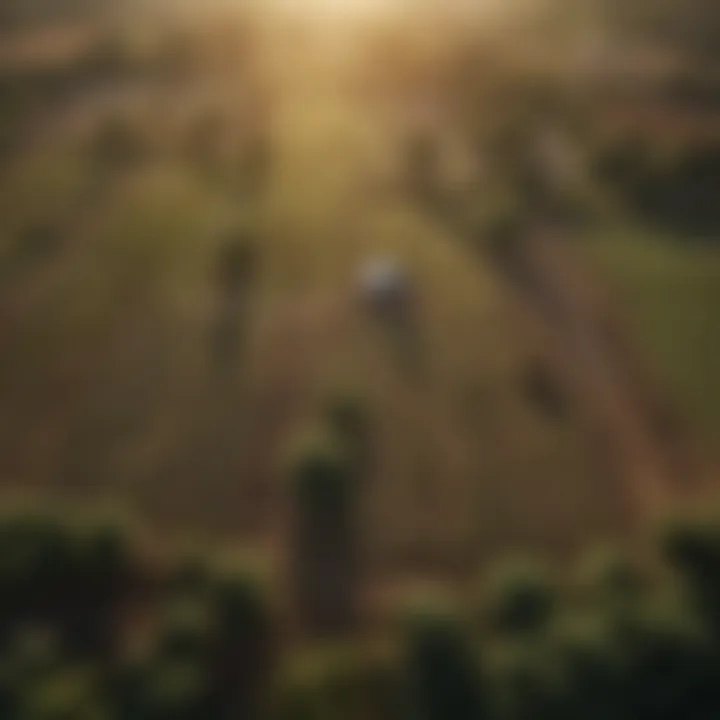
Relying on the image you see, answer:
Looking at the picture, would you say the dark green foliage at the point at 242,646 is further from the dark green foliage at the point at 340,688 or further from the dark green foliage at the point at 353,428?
the dark green foliage at the point at 353,428

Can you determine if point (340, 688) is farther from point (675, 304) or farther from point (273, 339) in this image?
point (675, 304)

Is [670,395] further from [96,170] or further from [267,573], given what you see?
[96,170]

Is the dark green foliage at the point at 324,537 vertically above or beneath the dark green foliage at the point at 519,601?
above

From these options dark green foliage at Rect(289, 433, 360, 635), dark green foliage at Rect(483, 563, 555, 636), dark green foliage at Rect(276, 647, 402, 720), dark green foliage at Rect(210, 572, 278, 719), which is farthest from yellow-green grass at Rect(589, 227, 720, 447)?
dark green foliage at Rect(210, 572, 278, 719)

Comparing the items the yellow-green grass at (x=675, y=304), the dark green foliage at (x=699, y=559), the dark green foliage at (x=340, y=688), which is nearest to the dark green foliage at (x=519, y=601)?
the dark green foliage at (x=340, y=688)

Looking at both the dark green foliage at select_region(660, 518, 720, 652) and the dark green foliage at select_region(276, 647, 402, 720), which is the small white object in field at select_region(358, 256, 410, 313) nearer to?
the dark green foliage at select_region(660, 518, 720, 652)
